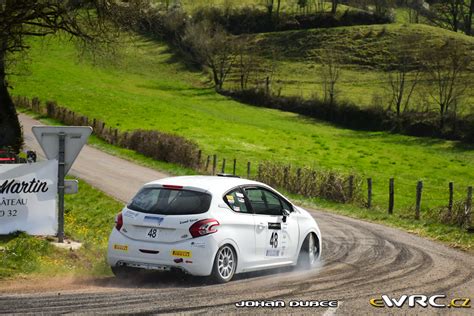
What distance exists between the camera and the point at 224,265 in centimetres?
1141

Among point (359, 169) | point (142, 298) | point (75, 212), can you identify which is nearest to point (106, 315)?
point (142, 298)

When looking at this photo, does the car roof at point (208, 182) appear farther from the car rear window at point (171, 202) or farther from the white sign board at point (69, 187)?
the white sign board at point (69, 187)

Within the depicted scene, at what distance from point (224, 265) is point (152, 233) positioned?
1248 millimetres

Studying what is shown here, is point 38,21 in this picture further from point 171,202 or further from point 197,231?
point 197,231

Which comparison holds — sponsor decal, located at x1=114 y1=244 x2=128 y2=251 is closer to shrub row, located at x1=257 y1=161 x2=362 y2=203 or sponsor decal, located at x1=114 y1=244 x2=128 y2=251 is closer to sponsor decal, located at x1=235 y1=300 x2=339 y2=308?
sponsor decal, located at x1=235 y1=300 x2=339 y2=308

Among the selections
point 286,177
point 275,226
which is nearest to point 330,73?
point 286,177

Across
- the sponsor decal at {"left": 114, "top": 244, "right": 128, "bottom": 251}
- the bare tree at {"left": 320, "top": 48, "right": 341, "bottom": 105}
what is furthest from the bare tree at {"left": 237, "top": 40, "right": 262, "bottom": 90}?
the sponsor decal at {"left": 114, "top": 244, "right": 128, "bottom": 251}

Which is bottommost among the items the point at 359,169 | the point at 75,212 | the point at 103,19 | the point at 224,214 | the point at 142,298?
the point at 359,169

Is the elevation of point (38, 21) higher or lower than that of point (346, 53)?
higher

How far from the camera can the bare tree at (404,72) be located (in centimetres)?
7338

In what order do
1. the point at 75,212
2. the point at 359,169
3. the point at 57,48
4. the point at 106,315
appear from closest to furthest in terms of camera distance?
the point at 106,315, the point at 75,212, the point at 359,169, the point at 57,48

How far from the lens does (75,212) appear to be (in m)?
19.6

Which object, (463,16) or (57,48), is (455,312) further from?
(463,16)

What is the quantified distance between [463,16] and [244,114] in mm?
71324
